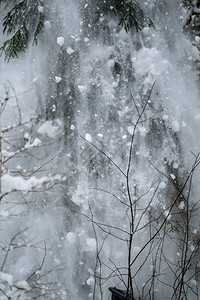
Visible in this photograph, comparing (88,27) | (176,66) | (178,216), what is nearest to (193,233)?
(178,216)

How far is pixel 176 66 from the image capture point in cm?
334

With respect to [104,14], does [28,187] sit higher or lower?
lower

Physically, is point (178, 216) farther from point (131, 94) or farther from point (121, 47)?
point (121, 47)

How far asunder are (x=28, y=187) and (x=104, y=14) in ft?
8.13

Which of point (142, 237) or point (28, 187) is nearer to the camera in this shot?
point (28, 187)

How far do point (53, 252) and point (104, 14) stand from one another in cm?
318

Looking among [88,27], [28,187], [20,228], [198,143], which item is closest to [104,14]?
[88,27]

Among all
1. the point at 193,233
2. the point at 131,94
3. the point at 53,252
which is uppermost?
the point at 131,94

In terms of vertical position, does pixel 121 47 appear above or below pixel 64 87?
above

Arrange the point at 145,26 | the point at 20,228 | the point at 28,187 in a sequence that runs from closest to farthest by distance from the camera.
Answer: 1. the point at 28,187
2. the point at 145,26
3. the point at 20,228

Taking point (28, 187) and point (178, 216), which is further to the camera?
point (178, 216)

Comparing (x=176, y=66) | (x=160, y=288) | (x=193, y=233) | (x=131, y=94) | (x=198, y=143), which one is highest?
(x=176, y=66)

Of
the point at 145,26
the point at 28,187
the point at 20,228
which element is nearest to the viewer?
the point at 28,187

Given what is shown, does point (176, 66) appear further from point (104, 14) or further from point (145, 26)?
point (104, 14)
